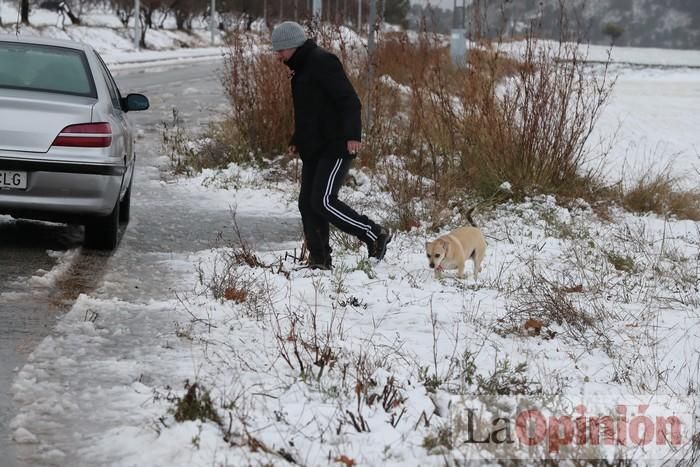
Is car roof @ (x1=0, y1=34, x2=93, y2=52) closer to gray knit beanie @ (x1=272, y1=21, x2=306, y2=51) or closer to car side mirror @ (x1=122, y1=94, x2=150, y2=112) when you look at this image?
car side mirror @ (x1=122, y1=94, x2=150, y2=112)

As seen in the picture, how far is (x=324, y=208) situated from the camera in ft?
23.0

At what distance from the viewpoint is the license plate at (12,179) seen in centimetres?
682

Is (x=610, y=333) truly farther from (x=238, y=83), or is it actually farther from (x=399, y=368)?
(x=238, y=83)

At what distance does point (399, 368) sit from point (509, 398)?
0.66m

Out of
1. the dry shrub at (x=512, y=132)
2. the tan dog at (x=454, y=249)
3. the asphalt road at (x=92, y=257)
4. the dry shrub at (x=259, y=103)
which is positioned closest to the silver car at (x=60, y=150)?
the asphalt road at (x=92, y=257)

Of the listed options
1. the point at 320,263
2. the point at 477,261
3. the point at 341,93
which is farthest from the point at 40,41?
the point at 477,261

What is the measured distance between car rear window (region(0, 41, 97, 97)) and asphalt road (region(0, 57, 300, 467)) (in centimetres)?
119

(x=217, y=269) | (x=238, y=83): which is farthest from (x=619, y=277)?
(x=238, y=83)

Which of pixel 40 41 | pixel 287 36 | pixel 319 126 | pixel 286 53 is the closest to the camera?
pixel 287 36

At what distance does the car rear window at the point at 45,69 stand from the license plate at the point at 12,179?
79 centimetres

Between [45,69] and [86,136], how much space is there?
104 cm

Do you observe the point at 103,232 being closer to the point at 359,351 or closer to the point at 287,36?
the point at 287,36

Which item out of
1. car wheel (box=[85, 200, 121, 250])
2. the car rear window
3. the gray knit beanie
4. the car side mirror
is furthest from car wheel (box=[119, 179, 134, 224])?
the gray knit beanie

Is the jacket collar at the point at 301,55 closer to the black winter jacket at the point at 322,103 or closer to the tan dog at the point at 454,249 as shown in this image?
the black winter jacket at the point at 322,103
